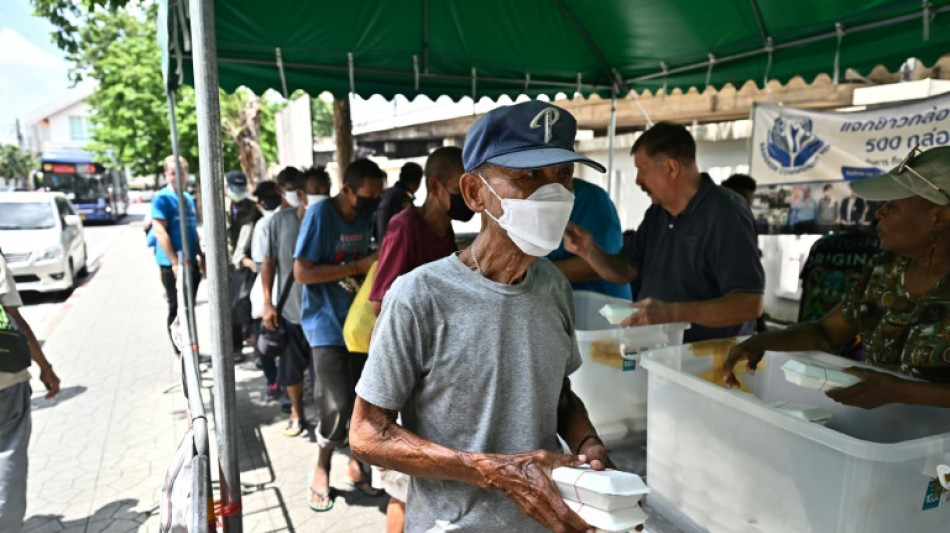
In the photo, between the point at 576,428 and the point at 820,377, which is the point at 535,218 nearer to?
the point at 576,428

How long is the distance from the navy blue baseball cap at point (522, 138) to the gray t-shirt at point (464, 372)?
266 millimetres

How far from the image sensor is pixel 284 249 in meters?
4.50

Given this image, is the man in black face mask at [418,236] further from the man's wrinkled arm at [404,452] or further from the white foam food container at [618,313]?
the man's wrinkled arm at [404,452]

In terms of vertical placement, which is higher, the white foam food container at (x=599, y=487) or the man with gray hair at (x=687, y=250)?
the man with gray hair at (x=687, y=250)

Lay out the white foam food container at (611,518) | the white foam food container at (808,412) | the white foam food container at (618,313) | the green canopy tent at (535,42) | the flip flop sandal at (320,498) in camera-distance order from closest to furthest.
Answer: the white foam food container at (611,518) < the white foam food container at (808,412) < the white foam food container at (618,313) < the green canopy tent at (535,42) < the flip flop sandal at (320,498)

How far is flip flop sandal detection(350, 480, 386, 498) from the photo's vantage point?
150 inches

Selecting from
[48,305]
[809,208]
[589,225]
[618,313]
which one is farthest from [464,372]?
[48,305]

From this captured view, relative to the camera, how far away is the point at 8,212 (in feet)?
34.4

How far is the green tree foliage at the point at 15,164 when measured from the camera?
57.5 meters

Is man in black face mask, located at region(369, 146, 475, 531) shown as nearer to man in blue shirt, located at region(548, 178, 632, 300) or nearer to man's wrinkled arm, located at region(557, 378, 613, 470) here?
man in blue shirt, located at region(548, 178, 632, 300)

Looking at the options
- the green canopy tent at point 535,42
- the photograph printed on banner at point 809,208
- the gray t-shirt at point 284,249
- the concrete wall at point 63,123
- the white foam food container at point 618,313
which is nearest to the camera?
the white foam food container at point 618,313

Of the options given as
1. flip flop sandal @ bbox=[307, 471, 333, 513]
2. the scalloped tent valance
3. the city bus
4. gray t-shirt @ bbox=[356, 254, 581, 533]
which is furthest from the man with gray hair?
the city bus

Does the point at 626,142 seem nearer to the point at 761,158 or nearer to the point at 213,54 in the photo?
the point at 761,158

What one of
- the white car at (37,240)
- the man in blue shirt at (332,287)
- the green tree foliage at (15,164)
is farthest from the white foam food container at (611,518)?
the green tree foliage at (15,164)
